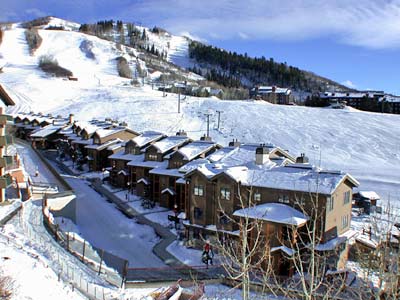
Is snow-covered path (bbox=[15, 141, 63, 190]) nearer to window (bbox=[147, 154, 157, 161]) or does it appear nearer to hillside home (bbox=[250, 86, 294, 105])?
window (bbox=[147, 154, 157, 161])

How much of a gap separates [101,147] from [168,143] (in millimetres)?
12333

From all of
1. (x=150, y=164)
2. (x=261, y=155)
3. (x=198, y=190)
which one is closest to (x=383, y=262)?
(x=261, y=155)

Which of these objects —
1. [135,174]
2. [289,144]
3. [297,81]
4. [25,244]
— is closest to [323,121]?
[289,144]

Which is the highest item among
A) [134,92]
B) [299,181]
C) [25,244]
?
[134,92]

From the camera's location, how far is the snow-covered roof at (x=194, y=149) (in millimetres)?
35206

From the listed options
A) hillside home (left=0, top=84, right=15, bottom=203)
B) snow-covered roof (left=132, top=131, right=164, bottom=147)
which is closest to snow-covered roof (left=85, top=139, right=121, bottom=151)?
snow-covered roof (left=132, top=131, right=164, bottom=147)

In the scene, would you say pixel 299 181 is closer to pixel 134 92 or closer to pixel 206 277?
pixel 206 277

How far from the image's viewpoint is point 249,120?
77875 mm

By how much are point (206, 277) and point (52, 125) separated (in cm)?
5688

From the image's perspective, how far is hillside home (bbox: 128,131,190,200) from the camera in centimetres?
3663

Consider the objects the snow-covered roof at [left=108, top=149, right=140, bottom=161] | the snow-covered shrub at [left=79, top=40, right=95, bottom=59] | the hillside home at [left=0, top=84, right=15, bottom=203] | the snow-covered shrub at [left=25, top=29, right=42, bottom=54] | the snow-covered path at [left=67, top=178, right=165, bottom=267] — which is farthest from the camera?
the snow-covered shrub at [left=79, top=40, right=95, bottom=59]

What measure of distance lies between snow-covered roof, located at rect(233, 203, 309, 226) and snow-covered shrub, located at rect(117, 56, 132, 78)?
140 meters

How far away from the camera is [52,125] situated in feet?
229

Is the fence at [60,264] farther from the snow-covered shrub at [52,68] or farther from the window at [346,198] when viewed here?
the snow-covered shrub at [52,68]
